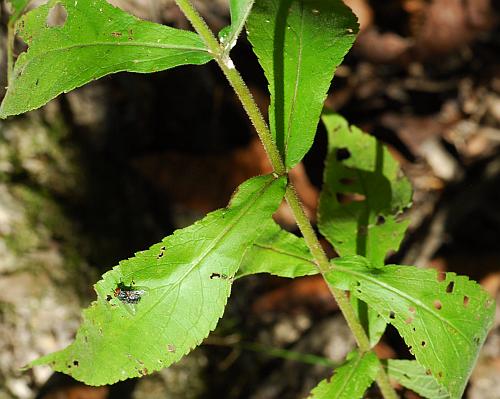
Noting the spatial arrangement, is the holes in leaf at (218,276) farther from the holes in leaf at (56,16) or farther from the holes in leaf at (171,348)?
the holes in leaf at (56,16)

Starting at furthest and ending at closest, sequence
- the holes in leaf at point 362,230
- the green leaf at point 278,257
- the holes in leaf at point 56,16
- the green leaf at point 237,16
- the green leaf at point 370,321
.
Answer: the holes in leaf at point 56,16 → the holes in leaf at point 362,230 → the green leaf at point 370,321 → the green leaf at point 278,257 → the green leaf at point 237,16

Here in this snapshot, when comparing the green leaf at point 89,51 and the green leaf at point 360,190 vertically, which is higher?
the green leaf at point 89,51

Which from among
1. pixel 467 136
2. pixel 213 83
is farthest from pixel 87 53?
pixel 467 136

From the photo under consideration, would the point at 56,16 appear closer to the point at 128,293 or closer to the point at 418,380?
the point at 128,293

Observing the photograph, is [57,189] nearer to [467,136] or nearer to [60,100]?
[60,100]

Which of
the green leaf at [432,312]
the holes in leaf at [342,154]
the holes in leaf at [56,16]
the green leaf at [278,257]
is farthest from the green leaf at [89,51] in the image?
the holes in leaf at [56,16]

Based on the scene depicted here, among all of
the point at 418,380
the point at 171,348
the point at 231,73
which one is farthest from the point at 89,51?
the point at 418,380

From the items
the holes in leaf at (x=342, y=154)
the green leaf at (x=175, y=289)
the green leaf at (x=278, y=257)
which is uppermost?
the green leaf at (x=175, y=289)
